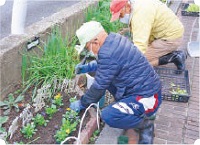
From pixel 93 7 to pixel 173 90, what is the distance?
6.81 feet

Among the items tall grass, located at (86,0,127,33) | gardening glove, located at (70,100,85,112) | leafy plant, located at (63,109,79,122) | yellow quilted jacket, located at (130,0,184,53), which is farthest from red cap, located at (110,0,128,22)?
tall grass, located at (86,0,127,33)

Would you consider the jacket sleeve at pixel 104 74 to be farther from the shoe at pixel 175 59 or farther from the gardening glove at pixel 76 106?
the shoe at pixel 175 59

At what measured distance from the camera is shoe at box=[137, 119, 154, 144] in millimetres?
3082

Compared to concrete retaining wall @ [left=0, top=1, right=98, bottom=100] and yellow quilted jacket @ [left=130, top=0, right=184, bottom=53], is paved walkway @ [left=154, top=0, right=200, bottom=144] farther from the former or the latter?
concrete retaining wall @ [left=0, top=1, right=98, bottom=100]

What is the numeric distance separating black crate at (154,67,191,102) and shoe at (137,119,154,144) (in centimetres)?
91

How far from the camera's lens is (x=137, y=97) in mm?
2916

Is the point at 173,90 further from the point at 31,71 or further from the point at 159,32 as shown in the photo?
the point at 31,71

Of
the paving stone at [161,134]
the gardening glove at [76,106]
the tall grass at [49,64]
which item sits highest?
the tall grass at [49,64]

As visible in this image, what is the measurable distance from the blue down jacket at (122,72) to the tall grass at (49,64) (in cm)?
75

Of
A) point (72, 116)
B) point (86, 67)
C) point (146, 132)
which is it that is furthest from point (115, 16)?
point (146, 132)

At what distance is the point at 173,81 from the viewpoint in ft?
14.4

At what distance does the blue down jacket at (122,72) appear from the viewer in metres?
2.73

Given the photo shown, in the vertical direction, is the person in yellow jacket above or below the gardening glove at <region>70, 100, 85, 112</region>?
above

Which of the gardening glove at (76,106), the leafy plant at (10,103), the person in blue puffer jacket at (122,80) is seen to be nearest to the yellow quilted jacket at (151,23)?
the person in blue puffer jacket at (122,80)
